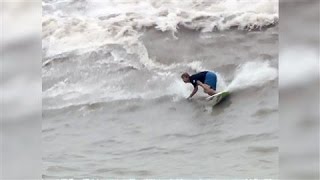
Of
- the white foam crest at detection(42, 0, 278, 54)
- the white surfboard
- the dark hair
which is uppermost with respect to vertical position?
the white foam crest at detection(42, 0, 278, 54)

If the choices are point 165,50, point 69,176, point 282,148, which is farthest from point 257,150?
point 69,176

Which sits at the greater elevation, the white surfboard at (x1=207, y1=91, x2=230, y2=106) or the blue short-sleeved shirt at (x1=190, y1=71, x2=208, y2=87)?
the blue short-sleeved shirt at (x1=190, y1=71, x2=208, y2=87)

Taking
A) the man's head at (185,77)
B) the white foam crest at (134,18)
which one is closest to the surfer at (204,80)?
the man's head at (185,77)

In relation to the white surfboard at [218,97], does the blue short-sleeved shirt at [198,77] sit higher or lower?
higher

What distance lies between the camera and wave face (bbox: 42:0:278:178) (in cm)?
189

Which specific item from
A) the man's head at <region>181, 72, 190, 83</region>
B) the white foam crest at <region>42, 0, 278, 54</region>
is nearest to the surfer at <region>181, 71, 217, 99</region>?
the man's head at <region>181, 72, 190, 83</region>

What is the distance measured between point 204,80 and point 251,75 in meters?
0.18

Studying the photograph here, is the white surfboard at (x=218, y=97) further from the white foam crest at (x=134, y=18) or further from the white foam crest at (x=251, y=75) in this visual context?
the white foam crest at (x=134, y=18)

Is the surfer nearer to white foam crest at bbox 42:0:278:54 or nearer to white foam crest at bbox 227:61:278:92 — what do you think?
white foam crest at bbox 227:61:278:92

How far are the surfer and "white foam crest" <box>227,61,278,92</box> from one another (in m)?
0.06

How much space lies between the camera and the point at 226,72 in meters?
1.90

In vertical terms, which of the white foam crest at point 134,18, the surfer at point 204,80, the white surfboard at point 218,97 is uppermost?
the white foam crest at point 134,18

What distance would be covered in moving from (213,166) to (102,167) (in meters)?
0.44

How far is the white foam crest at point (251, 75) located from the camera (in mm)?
1883
